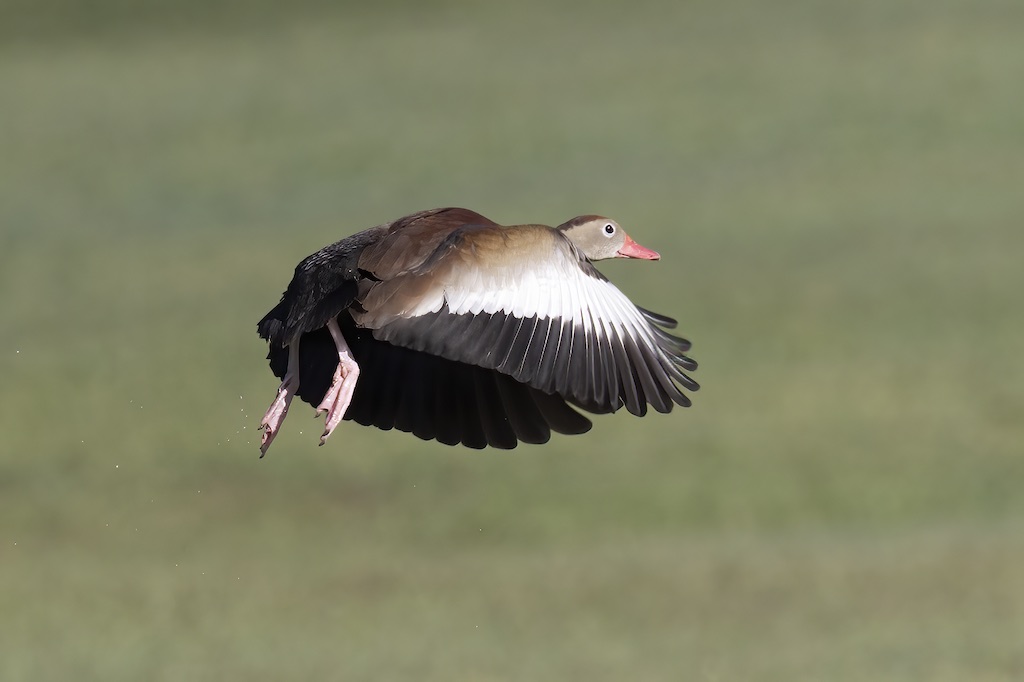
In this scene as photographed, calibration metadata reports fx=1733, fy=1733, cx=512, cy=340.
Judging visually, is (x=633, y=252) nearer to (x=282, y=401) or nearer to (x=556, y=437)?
(x=282, y=401)

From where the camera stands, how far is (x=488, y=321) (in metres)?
8.27

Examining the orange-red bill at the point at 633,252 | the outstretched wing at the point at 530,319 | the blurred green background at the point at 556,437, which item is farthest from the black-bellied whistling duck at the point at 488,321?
the blurred green background at the point at 556,437

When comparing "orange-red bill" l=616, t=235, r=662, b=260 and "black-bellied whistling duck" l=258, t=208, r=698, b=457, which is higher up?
"orange-red bill" l=616, t=235, r=662, b=260

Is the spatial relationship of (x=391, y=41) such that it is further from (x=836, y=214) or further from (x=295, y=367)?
(x=295, y=367)

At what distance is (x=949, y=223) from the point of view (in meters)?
22.2

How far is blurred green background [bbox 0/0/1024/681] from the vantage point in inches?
523

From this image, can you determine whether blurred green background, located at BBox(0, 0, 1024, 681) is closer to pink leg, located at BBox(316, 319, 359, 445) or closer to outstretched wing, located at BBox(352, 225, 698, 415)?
pink leg, located at BBox(316, 319, 359, 445)

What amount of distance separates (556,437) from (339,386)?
8871 mm

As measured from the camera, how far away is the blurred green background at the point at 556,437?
43.6 feet

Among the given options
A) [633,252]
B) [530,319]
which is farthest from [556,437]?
[530,319]

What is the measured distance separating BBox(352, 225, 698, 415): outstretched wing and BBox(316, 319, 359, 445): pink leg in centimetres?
39

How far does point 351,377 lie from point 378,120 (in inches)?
734

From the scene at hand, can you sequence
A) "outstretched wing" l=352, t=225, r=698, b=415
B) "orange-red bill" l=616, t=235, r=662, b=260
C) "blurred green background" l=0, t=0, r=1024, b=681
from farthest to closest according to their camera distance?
"blurred green background" l=0, t=0, r=1024, b=681
"orange-red bill" l=616, t=235, r=662, b=260
"outstretched wing" l=352, t=225, r=698, b=415

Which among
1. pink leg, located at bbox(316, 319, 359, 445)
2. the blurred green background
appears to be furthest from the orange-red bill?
the blurred green background
